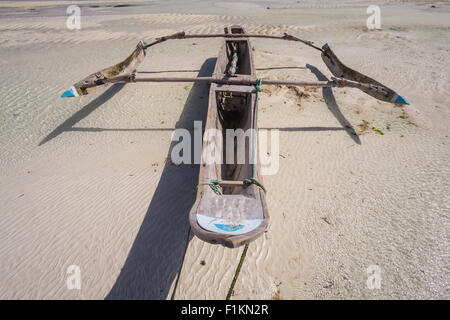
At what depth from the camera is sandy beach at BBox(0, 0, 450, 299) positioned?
2941mm

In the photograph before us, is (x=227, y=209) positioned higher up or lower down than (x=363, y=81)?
lower down

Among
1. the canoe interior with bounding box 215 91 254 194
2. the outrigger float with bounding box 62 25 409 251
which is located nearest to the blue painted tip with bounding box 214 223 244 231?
the outrigger float with bounding box 62 25 409 251

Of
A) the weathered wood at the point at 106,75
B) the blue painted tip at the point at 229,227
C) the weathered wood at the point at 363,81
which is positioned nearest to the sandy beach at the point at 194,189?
the weathered wood at the point at 363,81

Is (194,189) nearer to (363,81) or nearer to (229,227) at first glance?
(229,227)

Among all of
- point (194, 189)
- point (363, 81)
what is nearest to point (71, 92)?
point (194, 189)

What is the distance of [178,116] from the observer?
19.2ft

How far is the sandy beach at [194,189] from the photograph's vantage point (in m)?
2.94

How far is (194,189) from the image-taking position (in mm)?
3982

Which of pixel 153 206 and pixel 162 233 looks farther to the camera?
pixel 153 206

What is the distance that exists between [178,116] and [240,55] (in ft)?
12.0

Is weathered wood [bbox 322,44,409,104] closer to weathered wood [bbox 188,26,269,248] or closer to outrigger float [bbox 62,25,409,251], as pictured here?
outrigger float [bbox 62,25,409,251]

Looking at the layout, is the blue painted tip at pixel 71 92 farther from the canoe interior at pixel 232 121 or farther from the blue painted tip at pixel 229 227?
the blue painted tip at pixel 229 227

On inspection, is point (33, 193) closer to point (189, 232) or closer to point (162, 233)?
point (162, 233)
